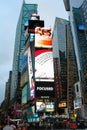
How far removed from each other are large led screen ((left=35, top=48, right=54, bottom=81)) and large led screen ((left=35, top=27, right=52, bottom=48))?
2.23 metres

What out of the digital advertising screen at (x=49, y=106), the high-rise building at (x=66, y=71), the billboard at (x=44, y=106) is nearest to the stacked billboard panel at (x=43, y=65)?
the billboard at (x=44, y=106)

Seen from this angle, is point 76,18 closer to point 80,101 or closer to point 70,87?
point 70,87

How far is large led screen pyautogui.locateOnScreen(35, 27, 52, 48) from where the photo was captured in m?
108

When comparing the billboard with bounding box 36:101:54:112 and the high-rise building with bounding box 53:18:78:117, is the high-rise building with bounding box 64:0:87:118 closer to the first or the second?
the high-rise building with bounding box 53:18:78:117

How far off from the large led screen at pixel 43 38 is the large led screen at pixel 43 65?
7.30 feet

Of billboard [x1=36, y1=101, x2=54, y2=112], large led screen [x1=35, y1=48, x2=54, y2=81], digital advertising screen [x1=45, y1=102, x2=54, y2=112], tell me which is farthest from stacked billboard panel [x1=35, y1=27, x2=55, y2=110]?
digital advertising screen [x1=45, y1=102, x2=54, y2=112]

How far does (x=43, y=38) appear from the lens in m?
109

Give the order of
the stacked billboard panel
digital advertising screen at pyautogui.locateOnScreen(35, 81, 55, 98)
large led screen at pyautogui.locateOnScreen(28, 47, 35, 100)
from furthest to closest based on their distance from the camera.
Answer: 1. large led screen at pyautogui.locateOnScreen(28, 47, 35, 100)
2. the stacked billboard panel
3. digital advertising screen at pyautogui.locateOnScreen(35, 81, 55, 98)

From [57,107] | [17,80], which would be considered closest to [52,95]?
[57,107]

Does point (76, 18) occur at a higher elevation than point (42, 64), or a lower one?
higher

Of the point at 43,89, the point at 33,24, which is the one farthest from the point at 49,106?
the point at 33,24

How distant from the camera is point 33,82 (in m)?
107

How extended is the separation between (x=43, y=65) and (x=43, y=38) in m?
11.5

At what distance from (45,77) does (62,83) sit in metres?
82.2
